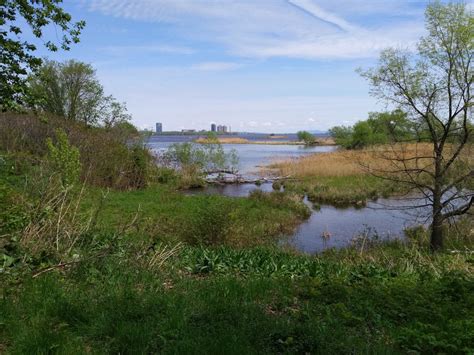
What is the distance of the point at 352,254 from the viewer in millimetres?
11094

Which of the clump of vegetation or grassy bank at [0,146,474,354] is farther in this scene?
the clump of vegetation

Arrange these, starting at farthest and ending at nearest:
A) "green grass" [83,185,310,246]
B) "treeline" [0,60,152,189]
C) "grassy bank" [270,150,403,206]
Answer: "grassy bank" [270,150,403,206] < "treeline" [0,60,152,189] < "green grass" [83,185,310,246]

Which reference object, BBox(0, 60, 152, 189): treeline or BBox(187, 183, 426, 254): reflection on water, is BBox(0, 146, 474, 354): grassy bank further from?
BBox(0, 60, 152, 189): treeline

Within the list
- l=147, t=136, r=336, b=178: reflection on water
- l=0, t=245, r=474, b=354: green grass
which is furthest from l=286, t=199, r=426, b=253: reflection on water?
l=147, t=136, r=336, b=178: reflection on water

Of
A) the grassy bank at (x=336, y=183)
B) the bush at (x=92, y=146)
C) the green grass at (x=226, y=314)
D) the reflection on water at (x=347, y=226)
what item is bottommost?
the reflection on water at (x=347, y=226)

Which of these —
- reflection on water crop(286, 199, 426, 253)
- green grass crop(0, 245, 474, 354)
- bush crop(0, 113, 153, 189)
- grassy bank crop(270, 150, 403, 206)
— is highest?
bush crop(0, 113, 153, 189)

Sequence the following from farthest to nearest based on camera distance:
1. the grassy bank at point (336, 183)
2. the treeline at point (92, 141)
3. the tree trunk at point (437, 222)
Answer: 1. the grassy bank at point (336, 183)
2. the treeline at point (92, 141)
3. the tree trunk at point (437, 222)

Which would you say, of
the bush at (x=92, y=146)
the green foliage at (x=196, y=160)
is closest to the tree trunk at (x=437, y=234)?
the bush at (x=92, y=146)

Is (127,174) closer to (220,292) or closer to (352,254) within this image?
(352,254)

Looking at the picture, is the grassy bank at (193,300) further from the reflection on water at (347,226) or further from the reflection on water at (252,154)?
the reflection on water at (252,154)

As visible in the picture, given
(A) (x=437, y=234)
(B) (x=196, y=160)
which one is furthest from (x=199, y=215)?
(B) (x=196, y=160)

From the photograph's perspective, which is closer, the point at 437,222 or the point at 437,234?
the point at 437,222

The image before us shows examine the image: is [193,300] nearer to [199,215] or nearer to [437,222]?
[199,215]

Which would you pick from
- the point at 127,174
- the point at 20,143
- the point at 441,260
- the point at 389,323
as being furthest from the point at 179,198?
the point at 389,323
